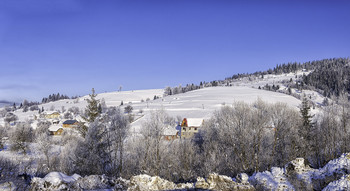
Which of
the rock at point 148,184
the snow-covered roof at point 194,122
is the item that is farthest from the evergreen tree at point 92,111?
the snow-covered roof at point 194,122

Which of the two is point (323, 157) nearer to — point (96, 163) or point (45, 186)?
point (96, 163)

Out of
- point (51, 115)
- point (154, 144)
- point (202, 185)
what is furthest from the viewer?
point (51, 115)

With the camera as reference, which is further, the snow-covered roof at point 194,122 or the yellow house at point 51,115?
the yellow house at point 51,115

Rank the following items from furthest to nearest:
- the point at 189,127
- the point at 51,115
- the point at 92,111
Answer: the point at 51,115, the point at 189,127, the point at 92,111

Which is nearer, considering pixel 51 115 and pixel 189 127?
pixel 189 127

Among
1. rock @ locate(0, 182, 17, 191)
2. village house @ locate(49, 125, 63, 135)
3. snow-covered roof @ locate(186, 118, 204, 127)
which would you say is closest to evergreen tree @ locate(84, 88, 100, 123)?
rock @ locate(0, 182, 17, 191)

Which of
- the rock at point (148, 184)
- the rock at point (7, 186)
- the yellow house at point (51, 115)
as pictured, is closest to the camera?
the rock at point (7, 186)

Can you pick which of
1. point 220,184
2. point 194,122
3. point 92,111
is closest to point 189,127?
point 194,122

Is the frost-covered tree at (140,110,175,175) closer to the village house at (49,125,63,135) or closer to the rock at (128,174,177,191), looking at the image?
the rock at (128,174,177,191)

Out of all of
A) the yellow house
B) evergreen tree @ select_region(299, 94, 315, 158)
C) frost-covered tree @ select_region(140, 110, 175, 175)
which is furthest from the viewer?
the yellow house

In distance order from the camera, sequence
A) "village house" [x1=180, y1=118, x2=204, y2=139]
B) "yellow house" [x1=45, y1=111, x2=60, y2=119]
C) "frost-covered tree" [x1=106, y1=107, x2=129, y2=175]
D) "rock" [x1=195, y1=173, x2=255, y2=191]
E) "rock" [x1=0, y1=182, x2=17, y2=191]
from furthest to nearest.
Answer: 1. "yellow house" [x1=45, y1=111, x2=60, y2=119]
2. "village house" [x1=180, y1=118, x2=204, y2=139]
3. "frost-covered tree" [x1=106, y1=107, x2=129, y2=175]
4. "rock" [x1=195, y1=173, x2=255, y2=191]
5. "rock" [x1=0, y1=182, x2=17, y2=191]

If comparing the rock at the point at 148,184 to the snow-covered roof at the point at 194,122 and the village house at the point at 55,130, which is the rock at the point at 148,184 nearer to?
the snow-covered roof at the point at 194,122

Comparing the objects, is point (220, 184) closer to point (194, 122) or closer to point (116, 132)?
point (116, 132)

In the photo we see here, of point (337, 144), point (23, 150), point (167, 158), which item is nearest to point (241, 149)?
point (167, 158)
